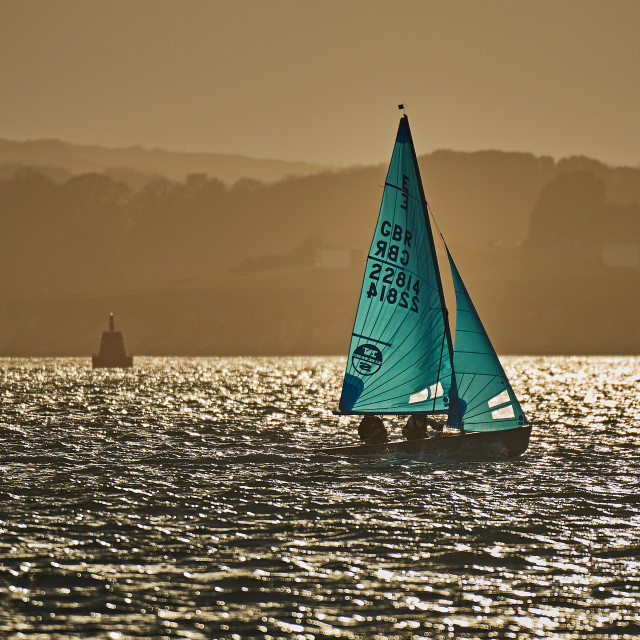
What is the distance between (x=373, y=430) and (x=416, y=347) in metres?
3.16

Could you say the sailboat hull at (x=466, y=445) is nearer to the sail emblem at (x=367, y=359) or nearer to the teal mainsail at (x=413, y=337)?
the teal mainsail at (x=413, y=337)

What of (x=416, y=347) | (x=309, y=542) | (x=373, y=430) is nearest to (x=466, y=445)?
(x=373, y=430)

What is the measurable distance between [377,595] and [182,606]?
10.6 feet

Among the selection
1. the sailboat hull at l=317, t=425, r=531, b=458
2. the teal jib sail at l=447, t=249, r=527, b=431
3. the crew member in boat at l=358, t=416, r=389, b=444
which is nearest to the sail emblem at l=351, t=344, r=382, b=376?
the crew member in boat at l=358, t=416, r=389, b=444

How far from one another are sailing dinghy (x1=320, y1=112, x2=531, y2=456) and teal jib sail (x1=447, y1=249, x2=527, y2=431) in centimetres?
3

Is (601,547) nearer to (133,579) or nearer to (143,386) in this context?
(133,579)

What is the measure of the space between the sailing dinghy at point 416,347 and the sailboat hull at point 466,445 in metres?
0.03

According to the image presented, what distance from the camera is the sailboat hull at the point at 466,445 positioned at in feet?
118

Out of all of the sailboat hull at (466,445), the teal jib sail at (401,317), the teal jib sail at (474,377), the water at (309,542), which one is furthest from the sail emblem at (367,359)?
the water at (309,542)

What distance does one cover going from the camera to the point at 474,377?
36062 mm

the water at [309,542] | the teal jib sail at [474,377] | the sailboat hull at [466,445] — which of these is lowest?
the water at [309,542]

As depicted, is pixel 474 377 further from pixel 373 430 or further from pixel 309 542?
pixel 309 542

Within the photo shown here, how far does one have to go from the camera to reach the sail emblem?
37.1m

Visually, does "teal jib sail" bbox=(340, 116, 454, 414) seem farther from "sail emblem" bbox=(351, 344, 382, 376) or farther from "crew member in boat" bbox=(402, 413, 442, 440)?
"crew member in boat" bbox=(402, 413, 442, 440)
